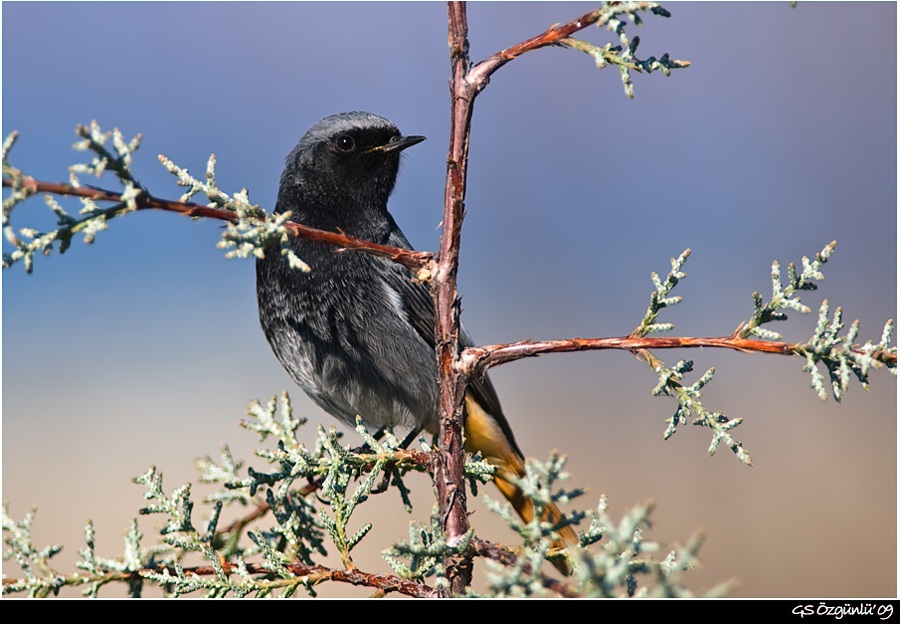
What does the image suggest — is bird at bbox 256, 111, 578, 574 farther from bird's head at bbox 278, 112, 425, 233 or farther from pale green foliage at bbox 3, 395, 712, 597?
pale green foliage at bbox 3, 395, 712, 597

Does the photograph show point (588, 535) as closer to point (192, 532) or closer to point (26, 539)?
point (192, 532)

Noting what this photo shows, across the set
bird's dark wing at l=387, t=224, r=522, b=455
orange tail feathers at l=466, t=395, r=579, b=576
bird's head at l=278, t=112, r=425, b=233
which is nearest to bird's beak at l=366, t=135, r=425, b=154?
bird's head at l=278, t=112, r=425, b=233

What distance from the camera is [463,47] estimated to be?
5.82ft

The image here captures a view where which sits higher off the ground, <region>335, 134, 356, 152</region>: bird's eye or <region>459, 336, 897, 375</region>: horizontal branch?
<region>335, 134, 356, 152</region>: bird's eye

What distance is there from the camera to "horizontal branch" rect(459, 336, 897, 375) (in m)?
1.70

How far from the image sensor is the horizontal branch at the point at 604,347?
66.9 inches

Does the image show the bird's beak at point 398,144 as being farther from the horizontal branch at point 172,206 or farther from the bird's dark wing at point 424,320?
the horizontal branch at point 172,206

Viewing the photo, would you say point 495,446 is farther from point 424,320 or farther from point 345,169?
point 345,169

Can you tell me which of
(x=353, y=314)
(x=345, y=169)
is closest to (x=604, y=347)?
(x=353, y=314)

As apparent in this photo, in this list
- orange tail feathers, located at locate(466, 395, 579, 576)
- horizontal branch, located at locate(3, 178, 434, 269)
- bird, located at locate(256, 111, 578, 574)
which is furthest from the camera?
orange tail feathers, located at locate(466, 395, 579, 576)

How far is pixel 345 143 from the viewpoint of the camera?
13.8ft

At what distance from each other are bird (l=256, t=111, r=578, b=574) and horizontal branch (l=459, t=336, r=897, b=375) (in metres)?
1.55

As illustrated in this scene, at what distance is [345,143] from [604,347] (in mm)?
2731

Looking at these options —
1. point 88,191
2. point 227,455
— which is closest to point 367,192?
point 227,455
